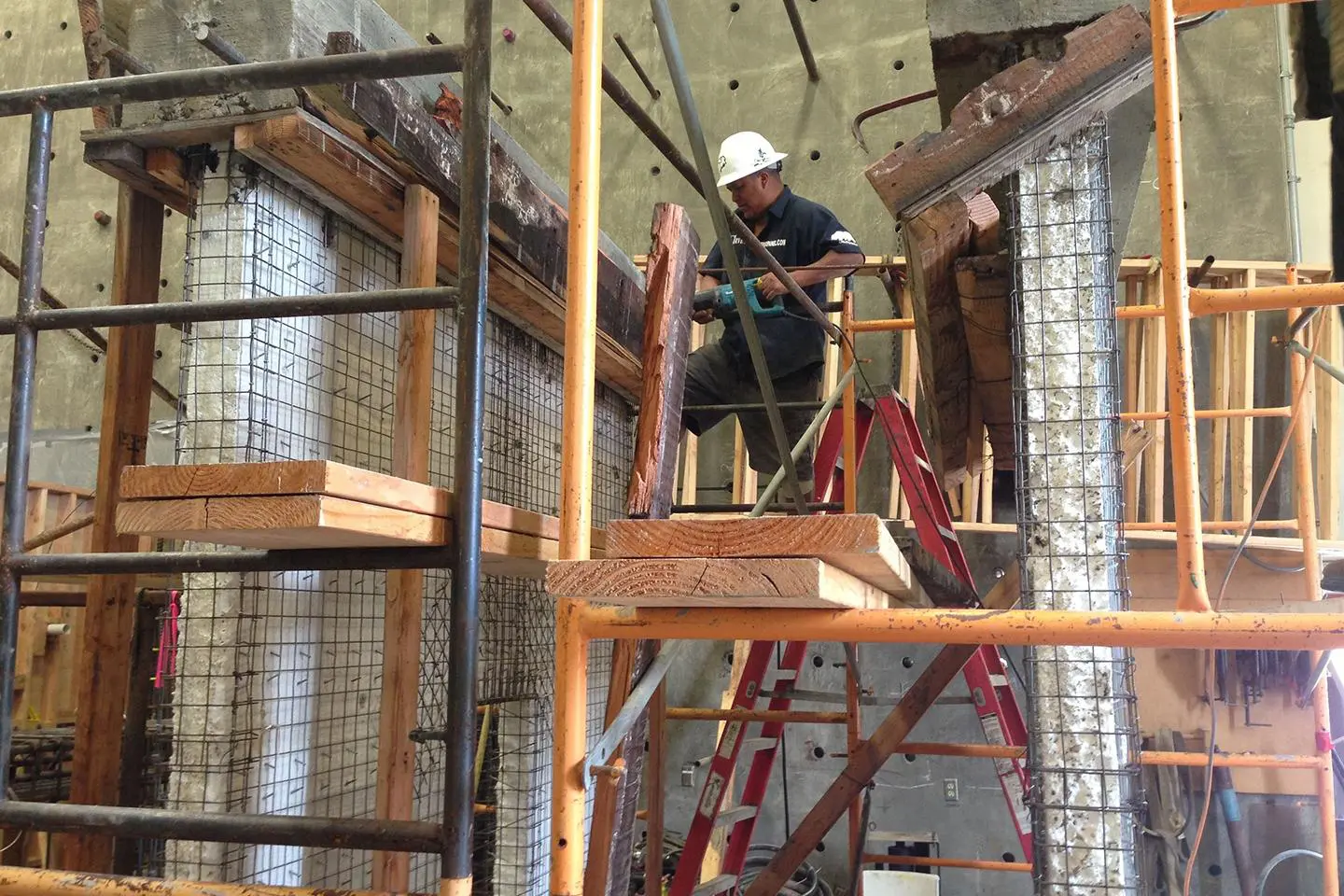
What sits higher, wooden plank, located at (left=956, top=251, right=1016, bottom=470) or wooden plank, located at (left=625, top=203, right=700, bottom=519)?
wooden plank, located at (left=956, top=251, right=1016, bottom=470)

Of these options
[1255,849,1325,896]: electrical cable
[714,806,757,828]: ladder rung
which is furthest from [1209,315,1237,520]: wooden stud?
[714,806,757,828]: ladder rung

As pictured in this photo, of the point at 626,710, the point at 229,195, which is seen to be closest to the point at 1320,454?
the point at 626,710

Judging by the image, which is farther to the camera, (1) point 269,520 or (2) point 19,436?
(2) point 19,436

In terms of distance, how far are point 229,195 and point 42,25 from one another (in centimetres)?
868

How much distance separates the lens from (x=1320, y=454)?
6.26 m

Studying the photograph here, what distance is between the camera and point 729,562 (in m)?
1.57

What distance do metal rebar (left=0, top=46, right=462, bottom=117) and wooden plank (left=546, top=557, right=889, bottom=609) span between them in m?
0.99

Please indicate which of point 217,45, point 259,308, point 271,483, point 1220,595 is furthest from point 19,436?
point 1220,595

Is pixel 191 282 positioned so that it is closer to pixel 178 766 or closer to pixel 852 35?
pixel 178 766

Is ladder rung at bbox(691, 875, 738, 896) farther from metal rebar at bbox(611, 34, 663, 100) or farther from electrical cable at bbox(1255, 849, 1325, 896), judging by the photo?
metal rebar at bbox(611, 34, 663, 100)

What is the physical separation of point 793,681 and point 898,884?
1.04 meters

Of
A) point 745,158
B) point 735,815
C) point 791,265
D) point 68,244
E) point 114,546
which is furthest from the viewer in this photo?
point 68,244

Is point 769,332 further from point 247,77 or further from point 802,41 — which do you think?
point 247,77

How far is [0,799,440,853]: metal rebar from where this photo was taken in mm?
1710
